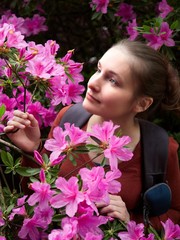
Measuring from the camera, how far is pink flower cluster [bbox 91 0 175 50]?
8.20ft

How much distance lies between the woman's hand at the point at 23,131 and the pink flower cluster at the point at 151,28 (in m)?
0.99

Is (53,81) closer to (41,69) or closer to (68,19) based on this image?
(41,69)

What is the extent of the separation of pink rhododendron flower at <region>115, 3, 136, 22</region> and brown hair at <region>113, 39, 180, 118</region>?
1.32m

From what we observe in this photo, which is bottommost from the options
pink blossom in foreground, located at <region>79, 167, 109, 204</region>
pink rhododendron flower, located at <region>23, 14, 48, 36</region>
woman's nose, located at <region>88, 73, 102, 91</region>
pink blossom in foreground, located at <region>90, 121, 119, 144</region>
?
pink rhododendron flower, located at <region>23, 14, 48, 36</region>

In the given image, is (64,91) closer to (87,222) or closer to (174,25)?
(87,222)

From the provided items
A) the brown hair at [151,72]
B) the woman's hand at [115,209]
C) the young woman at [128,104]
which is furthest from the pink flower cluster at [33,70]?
the woman's hand at [115,209]

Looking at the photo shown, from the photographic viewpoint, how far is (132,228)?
1.61 meters

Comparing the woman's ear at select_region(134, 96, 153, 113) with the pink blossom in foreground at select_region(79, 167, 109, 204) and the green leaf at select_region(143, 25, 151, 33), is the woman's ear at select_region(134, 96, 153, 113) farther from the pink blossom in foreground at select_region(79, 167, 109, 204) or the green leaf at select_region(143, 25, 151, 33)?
the green leaf at select_region(143, 25, 151, 33)

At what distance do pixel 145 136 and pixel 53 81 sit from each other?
452 millimetres

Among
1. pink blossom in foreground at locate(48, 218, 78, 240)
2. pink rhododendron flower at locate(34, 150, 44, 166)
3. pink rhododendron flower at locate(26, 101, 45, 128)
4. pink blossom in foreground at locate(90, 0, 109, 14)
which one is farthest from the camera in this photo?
pink blossom in foreground at locate(90, 0, 109, 14)

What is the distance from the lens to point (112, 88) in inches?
67.7

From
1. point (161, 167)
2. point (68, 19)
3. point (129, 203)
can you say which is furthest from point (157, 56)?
point (68, 19)

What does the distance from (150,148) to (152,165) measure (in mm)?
66

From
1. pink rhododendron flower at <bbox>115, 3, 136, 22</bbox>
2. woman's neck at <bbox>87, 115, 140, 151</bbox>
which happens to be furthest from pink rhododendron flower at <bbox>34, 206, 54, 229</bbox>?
pink rhododendron flower at <bbox>115, 3, 136, 22</bbox>
